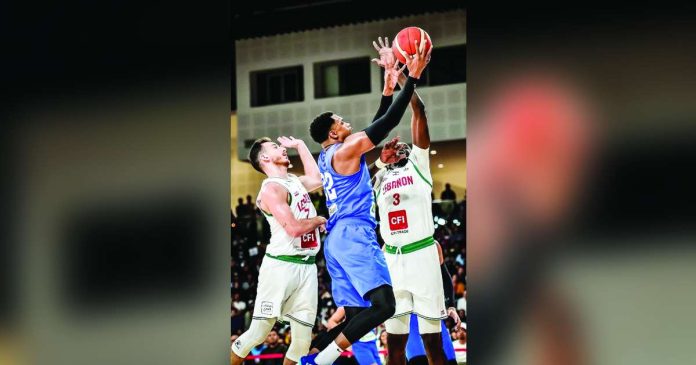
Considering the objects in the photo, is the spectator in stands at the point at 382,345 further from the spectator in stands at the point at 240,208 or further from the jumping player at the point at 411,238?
the spectator in stands at the point at 240,208

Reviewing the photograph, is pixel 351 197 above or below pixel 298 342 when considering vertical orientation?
above

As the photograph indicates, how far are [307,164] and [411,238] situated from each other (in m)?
0.87

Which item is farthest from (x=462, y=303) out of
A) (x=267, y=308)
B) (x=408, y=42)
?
(x=408, y=42)

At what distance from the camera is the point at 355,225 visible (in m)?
5.82

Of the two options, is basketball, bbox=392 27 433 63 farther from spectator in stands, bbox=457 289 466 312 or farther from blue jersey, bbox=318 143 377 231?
spectator in stands, bbox=457 289 466 312

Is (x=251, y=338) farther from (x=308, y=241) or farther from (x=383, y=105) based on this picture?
(x=383, y=105)

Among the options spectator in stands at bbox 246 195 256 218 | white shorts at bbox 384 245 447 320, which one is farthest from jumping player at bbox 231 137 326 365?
white shorts at bbox 384 245 447 320

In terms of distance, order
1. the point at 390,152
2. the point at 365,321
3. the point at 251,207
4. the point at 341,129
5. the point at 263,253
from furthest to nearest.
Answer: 1. the point at 251,207
2. the point at 263,253
3. the point at 341,129
4. the point at 390,152
5. the point at 365,321

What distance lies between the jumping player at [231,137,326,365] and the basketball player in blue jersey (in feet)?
0.46
